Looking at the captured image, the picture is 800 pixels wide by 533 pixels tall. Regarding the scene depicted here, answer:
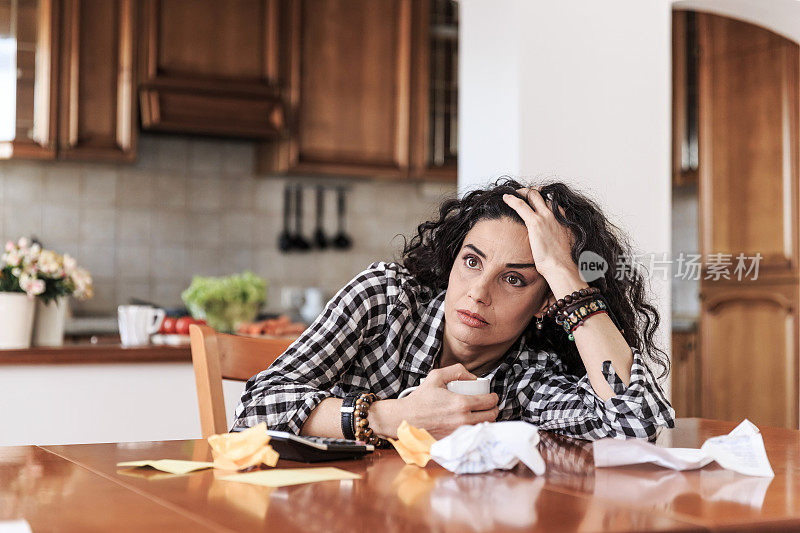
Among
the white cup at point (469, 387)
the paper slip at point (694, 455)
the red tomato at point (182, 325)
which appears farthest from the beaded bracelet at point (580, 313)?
the red tomato at point (182, 325)

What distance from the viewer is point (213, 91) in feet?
15.0

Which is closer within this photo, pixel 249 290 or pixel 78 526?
pixel 78 526

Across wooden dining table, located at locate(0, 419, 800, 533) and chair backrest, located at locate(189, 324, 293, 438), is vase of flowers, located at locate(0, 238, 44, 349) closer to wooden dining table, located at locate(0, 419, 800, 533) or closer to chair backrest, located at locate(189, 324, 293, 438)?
chair backrest, located at locate(189, 324, 293, 438)

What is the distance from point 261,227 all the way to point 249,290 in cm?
172

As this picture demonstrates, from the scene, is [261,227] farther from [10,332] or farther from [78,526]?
[78,526]

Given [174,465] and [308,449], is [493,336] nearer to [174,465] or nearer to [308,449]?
[308,449]

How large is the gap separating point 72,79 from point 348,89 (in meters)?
1.39

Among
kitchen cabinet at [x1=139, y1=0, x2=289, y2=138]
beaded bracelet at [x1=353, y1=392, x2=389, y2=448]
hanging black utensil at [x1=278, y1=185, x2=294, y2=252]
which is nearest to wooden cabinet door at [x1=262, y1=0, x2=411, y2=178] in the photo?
kitchen cabinet at [x1=139, y1=0, x2=289, y2=138]

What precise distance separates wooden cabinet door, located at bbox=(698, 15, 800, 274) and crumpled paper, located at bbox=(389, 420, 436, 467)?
3.38m

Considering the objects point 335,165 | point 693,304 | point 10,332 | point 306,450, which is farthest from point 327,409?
point 693,304

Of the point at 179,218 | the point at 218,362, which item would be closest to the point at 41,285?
the point at 218,362

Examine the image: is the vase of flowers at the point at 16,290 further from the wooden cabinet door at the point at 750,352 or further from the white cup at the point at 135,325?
the wooden cabinet door at the point at 750,352

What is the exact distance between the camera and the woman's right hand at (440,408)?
133cm

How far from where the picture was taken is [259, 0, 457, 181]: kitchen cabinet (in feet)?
15.9
